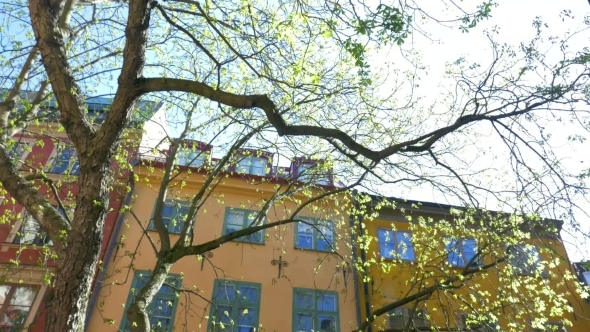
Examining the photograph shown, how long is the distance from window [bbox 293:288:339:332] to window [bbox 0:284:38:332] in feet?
23.0

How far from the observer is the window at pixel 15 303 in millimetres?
10523

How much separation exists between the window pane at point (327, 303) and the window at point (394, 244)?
2.39 m

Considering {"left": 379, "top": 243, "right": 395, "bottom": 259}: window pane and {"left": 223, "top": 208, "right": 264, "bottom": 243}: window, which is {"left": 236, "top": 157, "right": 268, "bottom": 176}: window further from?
{"left": 379, "top": 243, "right": 395, "bottom": 259}: window pane

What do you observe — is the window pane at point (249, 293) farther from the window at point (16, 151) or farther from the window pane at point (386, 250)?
the window at point (16, 151)

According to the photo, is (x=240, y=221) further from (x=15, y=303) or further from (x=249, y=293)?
(x=15, y=303)

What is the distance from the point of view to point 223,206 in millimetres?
13492

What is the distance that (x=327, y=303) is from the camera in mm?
12000

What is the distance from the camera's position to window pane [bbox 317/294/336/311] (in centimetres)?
1186

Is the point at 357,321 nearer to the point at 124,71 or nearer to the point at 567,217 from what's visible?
the point at 567,217

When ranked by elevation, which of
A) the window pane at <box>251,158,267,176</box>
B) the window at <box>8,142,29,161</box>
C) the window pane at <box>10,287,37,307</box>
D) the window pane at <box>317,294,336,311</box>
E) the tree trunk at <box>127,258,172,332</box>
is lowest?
the tree trunk at <box>127,258,172,332</box>

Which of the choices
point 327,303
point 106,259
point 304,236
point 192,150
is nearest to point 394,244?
point 304,236

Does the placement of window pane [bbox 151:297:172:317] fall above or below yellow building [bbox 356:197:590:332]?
below

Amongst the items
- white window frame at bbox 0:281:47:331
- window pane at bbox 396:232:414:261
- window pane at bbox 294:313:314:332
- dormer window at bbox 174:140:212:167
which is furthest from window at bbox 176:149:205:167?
window pane at bbox 396:232:414:261

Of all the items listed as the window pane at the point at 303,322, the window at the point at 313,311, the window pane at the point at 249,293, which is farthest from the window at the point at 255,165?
the window pane at the point at 303,322
